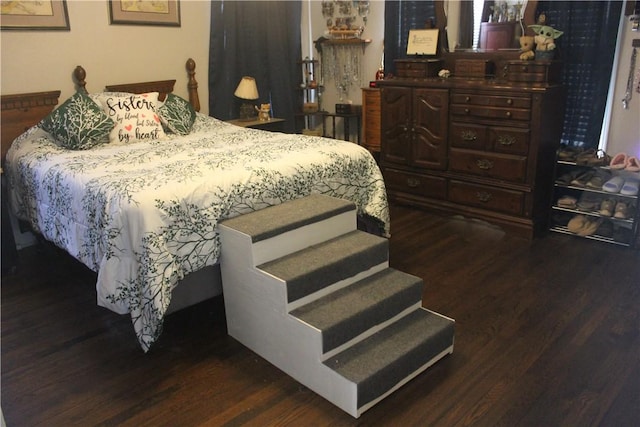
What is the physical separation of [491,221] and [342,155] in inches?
56.9

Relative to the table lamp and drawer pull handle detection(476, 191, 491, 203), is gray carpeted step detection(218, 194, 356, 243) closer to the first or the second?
drawer pull handle detection(476, 191, 491, 203)

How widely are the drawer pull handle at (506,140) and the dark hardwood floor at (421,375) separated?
799 mm

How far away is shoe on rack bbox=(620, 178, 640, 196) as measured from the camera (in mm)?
3240

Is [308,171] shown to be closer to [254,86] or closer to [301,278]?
[301,278]

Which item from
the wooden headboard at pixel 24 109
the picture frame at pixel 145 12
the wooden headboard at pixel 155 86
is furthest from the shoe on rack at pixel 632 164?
the wooden headboard at pixel 24 109

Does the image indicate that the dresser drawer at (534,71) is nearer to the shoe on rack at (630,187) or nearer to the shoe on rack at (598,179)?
the shoe on rack at (598,179)

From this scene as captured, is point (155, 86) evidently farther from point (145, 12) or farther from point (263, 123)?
point (263, 123)

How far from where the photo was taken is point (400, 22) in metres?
4.51

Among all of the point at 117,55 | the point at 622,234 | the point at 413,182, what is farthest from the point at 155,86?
the point at 622,234

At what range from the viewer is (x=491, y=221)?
3.74 m

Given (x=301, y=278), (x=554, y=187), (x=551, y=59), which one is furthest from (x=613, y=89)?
(x=301, y=278)

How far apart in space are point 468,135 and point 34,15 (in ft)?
9.98

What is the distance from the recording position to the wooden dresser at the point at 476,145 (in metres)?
3.44

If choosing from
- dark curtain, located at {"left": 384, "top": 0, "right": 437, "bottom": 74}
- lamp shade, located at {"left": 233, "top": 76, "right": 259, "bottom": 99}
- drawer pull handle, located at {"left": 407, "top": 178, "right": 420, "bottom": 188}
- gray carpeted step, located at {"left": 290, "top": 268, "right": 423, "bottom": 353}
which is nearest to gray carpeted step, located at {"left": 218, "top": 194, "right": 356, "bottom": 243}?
gray carpeted step, located at {"left": 290, "top": 268, "right": 423, "bottom": 353}
